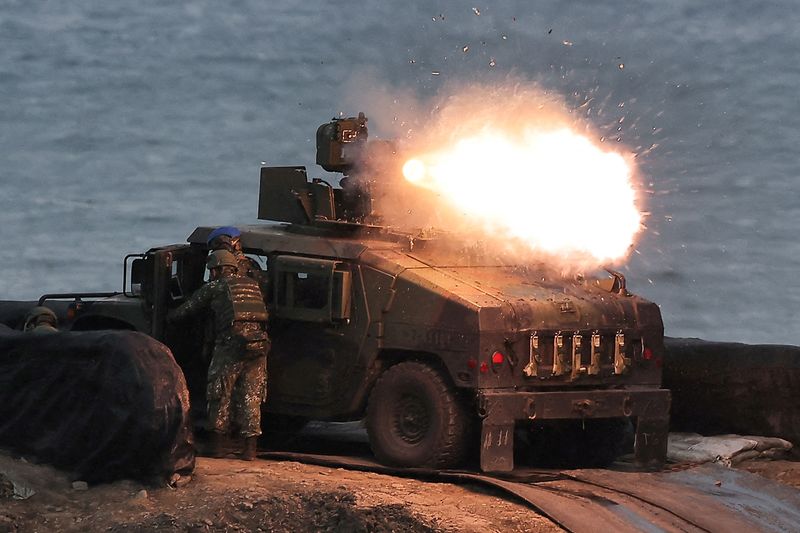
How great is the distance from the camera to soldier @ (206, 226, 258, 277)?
1398 centimetres

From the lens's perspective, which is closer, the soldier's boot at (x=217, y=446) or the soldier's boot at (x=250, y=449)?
the soldier's boot at (x=250, y=449)

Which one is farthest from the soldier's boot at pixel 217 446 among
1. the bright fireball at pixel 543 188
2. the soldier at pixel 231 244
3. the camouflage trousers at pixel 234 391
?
the bright fireball at pixel 543 188

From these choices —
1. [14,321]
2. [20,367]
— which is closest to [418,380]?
[20,367]

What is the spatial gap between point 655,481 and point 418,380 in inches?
80.1

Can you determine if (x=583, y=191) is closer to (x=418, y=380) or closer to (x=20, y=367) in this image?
(x=418, y=380)

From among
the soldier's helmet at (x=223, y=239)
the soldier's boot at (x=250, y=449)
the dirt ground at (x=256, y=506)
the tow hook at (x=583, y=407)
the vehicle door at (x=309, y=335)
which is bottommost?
the dirt ground at (x=256, y=506)

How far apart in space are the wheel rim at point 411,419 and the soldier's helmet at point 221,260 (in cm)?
190

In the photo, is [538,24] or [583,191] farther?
[538,24]

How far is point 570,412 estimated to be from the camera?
13.0 meters

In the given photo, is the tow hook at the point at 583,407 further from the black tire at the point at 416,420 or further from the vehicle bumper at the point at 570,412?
the black tire at the point at 416,420

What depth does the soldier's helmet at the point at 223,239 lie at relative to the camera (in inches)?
551

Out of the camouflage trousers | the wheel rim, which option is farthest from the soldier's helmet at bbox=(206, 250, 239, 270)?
the wheel rim

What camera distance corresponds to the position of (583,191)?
14477mm

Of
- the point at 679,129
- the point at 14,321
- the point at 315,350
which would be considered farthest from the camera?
the point at 679,129
